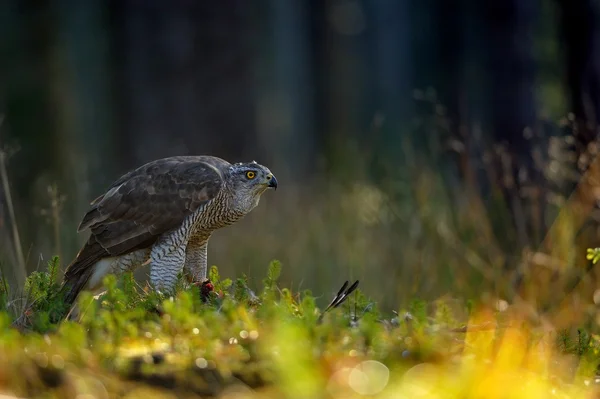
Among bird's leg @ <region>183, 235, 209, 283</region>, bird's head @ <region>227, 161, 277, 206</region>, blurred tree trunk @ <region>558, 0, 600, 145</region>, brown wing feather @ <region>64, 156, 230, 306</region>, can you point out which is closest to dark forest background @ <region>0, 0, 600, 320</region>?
blurred tree trunk @ <region>558, 0, 600, 145</region>

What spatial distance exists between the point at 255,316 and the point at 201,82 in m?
15.9

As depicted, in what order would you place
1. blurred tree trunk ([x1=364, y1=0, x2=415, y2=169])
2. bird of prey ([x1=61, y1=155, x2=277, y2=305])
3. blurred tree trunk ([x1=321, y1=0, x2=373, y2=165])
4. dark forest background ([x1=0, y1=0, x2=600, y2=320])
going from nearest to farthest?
bird of prey ([x1=61, y1=155, x2=277, y2=305]), dark forest background ([x1=0, y1=0, x2=600, y2=320]), blurred tree trunk ([x1=364, y1=0, x2=415, y2=169]), blurred tree trunk ([x1=321, y1=0, x2=373, y2=165])

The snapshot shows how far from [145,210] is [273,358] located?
2.21 m

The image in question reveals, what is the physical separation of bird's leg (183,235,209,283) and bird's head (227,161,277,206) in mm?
366

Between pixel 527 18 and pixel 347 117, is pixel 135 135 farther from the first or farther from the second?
pixel 527 18

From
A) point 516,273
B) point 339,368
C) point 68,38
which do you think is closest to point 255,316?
point 339,368

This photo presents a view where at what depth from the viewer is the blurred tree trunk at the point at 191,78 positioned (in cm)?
1895

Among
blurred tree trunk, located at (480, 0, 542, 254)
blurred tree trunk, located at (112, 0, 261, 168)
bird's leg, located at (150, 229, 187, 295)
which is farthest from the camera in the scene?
blurred tree trunk, located at (112, 0, 261, 168)

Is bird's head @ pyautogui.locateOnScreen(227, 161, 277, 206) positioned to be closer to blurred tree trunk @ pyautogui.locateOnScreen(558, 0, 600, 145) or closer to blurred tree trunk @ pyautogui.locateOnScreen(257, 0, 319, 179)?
blurred tree trunk @ pyautogui.locateOnScreen(558, 0, 600, 145)

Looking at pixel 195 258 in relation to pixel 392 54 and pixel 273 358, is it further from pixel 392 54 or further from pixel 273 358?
pixel 392 54

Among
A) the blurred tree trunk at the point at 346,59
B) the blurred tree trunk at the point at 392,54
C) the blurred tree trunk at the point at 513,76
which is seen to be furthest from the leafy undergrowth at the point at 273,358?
the blurred tree trunk at the point at 392,54

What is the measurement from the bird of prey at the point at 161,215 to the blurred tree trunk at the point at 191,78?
521 inches

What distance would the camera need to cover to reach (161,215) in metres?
5.18

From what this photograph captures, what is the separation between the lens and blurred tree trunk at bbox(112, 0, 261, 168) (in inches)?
746
